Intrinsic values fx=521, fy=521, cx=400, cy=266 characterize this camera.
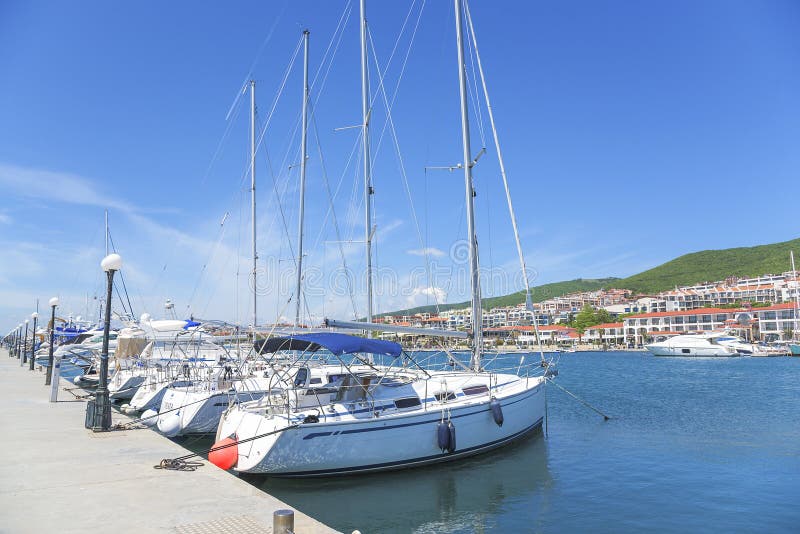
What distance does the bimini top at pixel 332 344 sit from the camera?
13.1 m

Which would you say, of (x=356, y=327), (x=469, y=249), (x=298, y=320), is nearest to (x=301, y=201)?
(x=298, y=320)

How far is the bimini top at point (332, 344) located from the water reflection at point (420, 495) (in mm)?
3128

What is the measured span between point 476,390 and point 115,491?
10531 millimetres

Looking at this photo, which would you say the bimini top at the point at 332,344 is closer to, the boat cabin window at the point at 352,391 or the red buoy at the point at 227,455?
the boat cabin window at the point at 352,391

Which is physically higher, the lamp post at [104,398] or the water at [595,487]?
the lamp post at [104,398]

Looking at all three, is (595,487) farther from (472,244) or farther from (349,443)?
(472,244)

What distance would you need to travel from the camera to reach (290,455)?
11.9 meters

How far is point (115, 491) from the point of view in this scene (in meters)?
8.17

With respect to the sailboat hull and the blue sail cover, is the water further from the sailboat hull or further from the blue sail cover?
the blue sail cover

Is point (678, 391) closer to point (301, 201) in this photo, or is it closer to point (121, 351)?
point (301, 201)

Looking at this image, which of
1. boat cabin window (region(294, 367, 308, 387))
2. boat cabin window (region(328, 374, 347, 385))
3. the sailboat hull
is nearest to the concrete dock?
the sailboat hull

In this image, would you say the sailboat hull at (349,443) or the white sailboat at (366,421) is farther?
the white sailboat at (366,421)

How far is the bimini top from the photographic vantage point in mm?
13102

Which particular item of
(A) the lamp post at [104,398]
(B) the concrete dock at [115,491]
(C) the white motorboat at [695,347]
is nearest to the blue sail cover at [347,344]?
(B) the concrete dock at [115,491]
